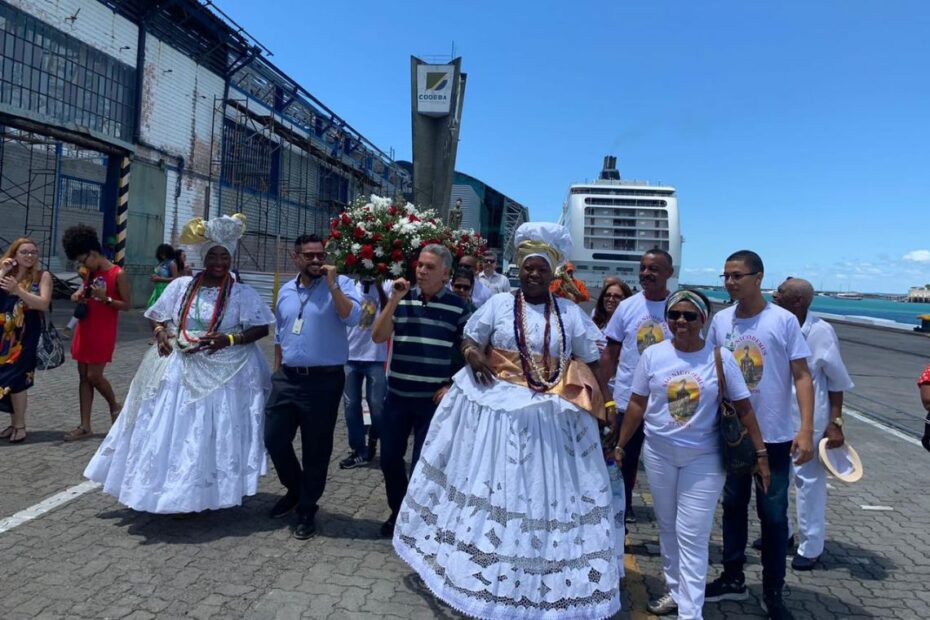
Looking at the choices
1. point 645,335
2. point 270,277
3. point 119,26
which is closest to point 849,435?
point 645,335

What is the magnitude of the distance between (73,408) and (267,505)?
3984mm

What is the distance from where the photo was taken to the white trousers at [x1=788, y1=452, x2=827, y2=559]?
4035 mm

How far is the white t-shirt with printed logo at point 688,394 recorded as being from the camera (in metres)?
3.15

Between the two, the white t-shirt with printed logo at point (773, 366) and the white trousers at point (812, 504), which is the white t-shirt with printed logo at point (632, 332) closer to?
the white t-shirt with printed logo at point (773, 366)

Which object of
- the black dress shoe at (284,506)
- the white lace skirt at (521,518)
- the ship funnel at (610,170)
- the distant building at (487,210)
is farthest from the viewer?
the ship funnel at (610,170)

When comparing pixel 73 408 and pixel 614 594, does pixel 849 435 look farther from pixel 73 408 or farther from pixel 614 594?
pixel 73 408

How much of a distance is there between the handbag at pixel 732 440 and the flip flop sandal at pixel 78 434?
5.67m

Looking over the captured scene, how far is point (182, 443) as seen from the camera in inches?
165

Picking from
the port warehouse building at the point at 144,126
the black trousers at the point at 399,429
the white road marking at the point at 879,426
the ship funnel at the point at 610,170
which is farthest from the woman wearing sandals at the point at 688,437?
the ship funnel at the point at 610,170

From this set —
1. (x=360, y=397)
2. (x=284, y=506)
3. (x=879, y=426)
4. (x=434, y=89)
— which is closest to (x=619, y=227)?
(x=434, y=89)

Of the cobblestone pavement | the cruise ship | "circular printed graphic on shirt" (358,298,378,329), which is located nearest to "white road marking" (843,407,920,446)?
the cobblestone pavement

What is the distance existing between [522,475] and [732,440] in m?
1.01

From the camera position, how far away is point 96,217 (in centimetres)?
2761

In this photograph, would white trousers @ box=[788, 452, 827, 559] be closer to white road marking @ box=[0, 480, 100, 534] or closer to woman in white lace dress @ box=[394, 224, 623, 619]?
woman in white lace dress @ box=[394, 224, 623, 619]
